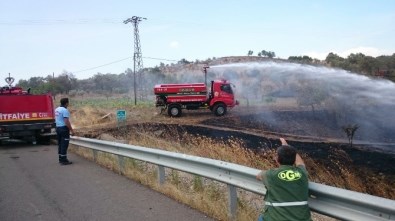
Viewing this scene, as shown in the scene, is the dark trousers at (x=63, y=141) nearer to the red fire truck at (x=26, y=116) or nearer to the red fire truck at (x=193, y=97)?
the red fire truck at (x=26, y=116)

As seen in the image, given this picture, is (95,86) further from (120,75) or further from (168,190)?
(168,190)

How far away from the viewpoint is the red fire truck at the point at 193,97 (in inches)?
1192

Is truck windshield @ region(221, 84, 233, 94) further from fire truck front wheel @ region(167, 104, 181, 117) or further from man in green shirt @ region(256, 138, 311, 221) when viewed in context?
man in green shirt @ region(256, 138, 311, 221)

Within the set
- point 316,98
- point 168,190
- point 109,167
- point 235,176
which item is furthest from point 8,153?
point 316,98

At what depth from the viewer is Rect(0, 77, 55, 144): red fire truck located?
17.1 m

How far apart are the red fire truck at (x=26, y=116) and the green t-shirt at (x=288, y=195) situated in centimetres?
1522

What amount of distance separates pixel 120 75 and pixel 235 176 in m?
135

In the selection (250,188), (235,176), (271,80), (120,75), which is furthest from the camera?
(120,75)

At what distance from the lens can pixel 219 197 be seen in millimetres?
7145

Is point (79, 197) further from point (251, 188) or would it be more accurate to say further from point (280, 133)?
point (280, 133)

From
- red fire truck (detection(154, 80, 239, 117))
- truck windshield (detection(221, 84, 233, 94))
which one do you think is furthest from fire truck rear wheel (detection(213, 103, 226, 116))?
truck windshield (detection(221, 84, 233, 94))

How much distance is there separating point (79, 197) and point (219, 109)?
2355cm

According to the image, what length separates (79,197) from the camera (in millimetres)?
7391

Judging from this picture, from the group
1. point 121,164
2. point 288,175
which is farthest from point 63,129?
point 288,175
